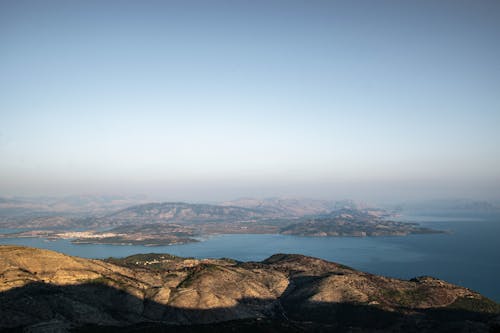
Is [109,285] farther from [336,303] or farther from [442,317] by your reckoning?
[442,317]

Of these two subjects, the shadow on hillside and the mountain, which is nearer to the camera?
the shadow on hillside

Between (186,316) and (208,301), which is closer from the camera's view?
(186,316)

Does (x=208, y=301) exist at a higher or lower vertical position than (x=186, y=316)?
higher

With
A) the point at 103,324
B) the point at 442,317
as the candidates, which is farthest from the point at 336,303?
the point at 103,324

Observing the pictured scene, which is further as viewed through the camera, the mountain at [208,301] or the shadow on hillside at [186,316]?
the mountain at [208,301]
